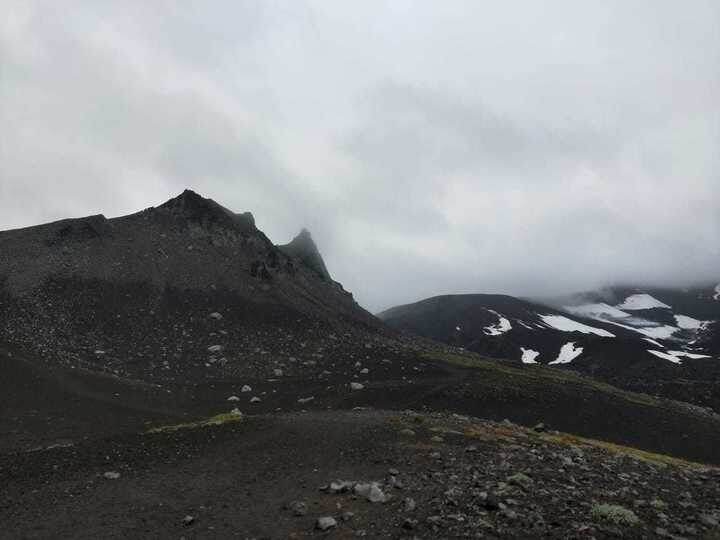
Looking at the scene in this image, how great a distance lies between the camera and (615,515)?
52.4 ft

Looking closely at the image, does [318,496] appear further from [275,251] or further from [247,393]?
[275,251]

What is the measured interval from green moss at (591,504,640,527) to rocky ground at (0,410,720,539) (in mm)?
37

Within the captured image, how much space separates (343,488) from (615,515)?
27.0ft

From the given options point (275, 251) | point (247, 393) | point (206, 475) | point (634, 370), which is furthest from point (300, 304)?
point (634, 370)

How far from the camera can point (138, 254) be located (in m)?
82.6

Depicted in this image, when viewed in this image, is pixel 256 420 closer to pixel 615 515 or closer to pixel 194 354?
pixel 615 515

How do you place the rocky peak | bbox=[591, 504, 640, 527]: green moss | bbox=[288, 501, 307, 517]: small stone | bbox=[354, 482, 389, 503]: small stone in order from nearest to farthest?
bbox=[591, 504, 640, 527]: green moss < bbox=[288, 501, 307, 517]: small stone < bbox=[354, 482, 389, 503]: small stone < the rocky peak

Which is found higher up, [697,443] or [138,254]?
[138,254]

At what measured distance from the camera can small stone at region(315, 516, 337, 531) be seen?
16.3 meters

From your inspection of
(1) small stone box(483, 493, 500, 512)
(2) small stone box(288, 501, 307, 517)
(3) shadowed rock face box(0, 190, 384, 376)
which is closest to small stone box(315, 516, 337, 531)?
(2) small stone box(288, 501, 307, 517)

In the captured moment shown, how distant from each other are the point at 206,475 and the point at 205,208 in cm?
8066

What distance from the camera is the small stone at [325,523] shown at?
16.3 meters

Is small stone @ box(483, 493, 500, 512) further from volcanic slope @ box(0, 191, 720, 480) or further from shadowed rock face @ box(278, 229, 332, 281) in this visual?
shadowed rock face @ box(278, 229, 332, 281)

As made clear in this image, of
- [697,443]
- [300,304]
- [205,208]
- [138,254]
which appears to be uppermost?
[205,208]
